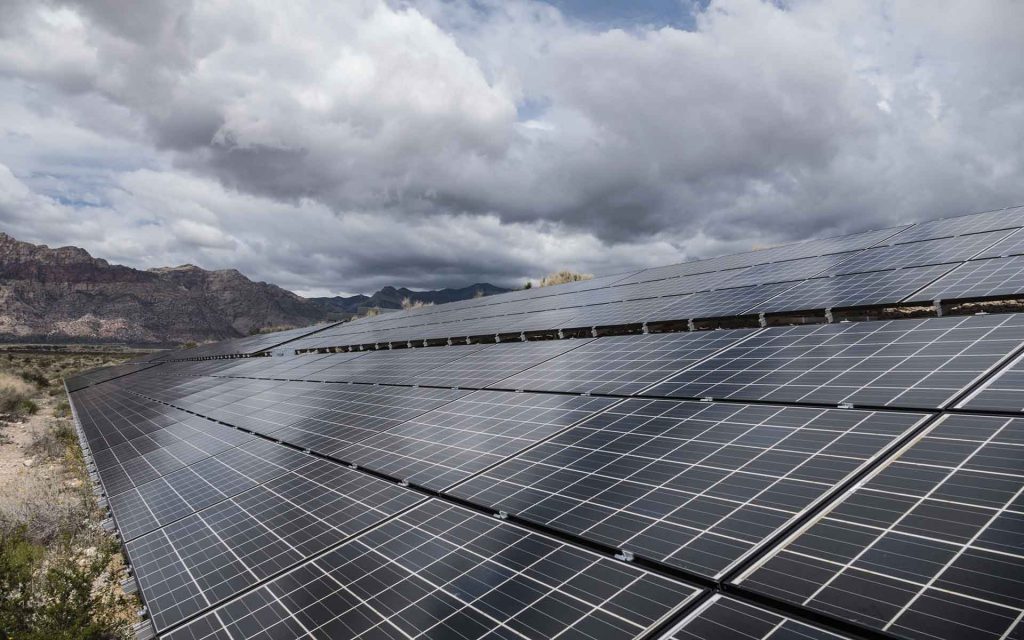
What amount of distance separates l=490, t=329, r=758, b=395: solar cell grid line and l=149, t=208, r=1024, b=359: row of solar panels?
6.96 feet

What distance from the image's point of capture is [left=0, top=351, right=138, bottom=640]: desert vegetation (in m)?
10.5

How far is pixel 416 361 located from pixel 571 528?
57.9 ft

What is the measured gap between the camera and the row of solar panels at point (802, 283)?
15.1m

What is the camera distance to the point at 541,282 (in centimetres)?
6956

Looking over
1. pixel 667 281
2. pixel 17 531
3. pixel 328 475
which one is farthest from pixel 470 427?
pixel 667 281

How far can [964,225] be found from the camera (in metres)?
23.1

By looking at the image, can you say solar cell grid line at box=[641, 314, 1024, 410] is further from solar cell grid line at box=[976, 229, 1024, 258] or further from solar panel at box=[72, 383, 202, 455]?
solar panel at box=[72, 383, 202, 455]

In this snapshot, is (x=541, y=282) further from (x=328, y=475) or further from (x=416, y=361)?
(x=328, y=475)

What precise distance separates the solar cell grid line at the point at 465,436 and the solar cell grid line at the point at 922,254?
13.3 metres

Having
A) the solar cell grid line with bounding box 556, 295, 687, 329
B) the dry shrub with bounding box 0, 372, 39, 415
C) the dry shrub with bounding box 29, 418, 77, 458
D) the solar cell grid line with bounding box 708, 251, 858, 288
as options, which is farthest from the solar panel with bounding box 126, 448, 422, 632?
the dry shrub with bounding box 0, 372, 39, 415

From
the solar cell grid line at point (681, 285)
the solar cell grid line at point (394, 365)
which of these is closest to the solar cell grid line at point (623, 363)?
the solar cell grid line at point (394, 365)

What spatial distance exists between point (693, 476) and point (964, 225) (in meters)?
23.4

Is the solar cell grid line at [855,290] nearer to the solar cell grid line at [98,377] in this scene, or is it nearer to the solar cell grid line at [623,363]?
the solar cell grid line at [623,363]

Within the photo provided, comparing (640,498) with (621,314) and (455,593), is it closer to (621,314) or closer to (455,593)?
(455,593)
